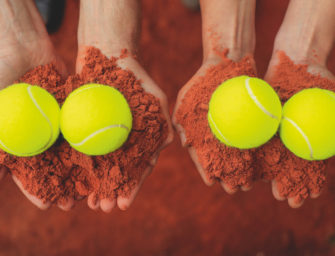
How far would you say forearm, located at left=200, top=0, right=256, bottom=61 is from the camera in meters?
1.31

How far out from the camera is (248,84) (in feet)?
3.14

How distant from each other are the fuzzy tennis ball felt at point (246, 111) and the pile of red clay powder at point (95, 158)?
28 centimetres

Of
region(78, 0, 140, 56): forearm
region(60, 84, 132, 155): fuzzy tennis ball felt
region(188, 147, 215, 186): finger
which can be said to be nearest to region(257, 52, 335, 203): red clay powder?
region(188, 147, 215, 186): finger

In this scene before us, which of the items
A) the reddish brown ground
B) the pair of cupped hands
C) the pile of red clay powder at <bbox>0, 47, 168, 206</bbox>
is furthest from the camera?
the reddish brown ground

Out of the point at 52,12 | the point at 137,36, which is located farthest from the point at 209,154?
the point at 52,12

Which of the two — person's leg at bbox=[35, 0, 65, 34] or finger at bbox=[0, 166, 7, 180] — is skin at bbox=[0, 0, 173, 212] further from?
person's leg at bbox=[35, 0, 65, 34]

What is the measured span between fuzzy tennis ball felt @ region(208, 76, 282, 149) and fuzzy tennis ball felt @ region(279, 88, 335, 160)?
0.07 meters

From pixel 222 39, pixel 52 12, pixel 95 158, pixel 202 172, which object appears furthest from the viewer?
pixel 52 12

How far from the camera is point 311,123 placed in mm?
967

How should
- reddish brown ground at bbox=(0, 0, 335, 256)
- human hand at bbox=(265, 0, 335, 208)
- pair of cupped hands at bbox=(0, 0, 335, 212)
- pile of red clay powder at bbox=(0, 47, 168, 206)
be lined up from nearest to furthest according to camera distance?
pile of red clay powder at bbox=(0, 47, 168, 206)
pair of cupped hands at bbox=(0, 0, 335, 212)
human hand at bbox=(265, 0, 335, 208)
reddish brown ground at bbox=(0, 0, 335, 256)

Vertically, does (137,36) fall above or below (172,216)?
above

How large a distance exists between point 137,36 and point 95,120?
62cm

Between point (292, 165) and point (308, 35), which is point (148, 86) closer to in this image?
point (292, 165)

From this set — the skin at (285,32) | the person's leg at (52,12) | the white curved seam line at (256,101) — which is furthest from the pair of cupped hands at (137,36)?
the person's leg at (52,12)
